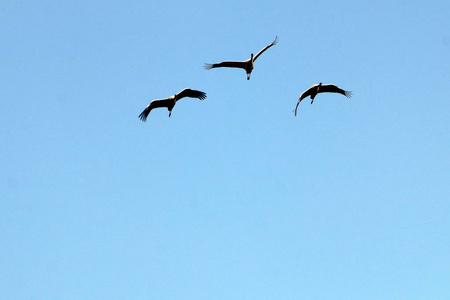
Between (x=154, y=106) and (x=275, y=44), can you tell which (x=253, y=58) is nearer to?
(x=275, y=44)

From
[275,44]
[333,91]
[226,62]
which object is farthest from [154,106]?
[333,91]

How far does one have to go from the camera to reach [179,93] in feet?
142

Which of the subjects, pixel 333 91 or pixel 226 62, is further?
pixel 333 91

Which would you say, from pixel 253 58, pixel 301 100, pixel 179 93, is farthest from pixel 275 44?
pixel 179 93

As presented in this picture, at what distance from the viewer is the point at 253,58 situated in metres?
42.3

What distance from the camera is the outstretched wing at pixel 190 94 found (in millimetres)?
42875

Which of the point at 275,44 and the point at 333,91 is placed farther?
the point at 333,91

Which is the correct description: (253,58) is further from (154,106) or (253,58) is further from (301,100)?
(154,106)

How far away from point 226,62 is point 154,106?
6.08 meters

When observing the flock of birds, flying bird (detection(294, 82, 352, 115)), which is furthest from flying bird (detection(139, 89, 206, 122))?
flying bird (detection(294, 82, 352, 115))

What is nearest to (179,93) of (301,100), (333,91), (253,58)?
(253,58)

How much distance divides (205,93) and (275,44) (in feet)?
19.8

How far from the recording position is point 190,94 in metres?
43.2

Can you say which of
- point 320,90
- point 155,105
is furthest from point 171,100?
point 320,90
